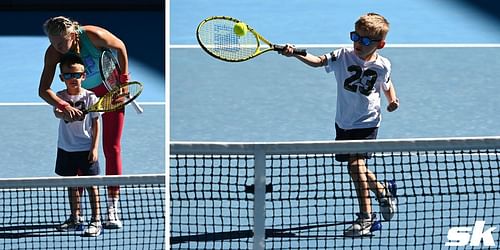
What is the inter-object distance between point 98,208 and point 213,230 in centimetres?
59

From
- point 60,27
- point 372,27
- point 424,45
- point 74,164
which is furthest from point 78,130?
point 424,45

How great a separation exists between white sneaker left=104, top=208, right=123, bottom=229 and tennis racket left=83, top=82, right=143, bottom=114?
0.55 m

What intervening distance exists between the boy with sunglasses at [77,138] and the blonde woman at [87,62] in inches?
2.0

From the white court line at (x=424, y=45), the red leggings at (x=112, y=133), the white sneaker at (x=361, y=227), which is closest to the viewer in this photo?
the white sneaker at (x=361, y=227)

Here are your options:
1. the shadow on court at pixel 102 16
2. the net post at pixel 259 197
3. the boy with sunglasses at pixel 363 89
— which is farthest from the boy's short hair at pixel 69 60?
the shadow on court at pixel 102 16

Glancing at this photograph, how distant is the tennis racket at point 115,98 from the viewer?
208 inches

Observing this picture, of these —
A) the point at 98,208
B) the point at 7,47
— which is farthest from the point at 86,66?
the point at 7,47

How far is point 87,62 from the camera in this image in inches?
222

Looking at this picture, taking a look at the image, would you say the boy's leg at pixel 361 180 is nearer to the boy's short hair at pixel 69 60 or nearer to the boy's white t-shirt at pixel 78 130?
the boy's white t-shirt at pixel 78 130

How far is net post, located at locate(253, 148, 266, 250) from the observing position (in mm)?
4199

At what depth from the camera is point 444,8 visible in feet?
33.4

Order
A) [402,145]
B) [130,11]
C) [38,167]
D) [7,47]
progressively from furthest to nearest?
[130,11] < [7,47] < [38,167] < [402,145]

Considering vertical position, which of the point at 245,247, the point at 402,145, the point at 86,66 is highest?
the point at 86,66

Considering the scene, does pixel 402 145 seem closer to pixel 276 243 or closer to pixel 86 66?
pixel 276 243
